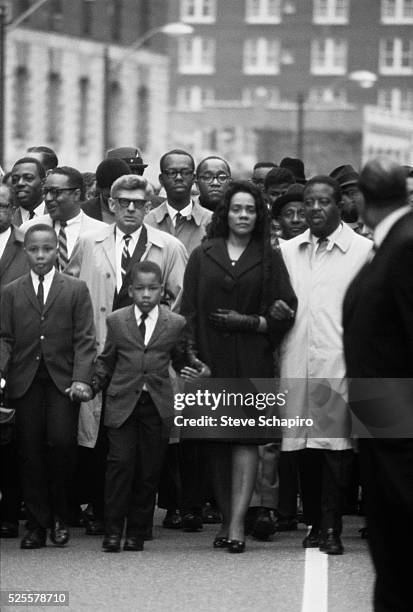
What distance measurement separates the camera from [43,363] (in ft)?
35.6

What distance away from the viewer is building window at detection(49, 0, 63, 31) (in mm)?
78500

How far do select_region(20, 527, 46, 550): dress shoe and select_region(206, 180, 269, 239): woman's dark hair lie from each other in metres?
1.91

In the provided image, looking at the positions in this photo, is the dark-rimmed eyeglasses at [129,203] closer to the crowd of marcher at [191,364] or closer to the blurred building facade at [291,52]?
the crowd of marcher at [191,364]

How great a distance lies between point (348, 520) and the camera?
1216cm

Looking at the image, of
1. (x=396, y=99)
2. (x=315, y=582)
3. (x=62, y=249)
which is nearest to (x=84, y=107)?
(x=396, y=99)

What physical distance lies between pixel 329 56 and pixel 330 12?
131 inches

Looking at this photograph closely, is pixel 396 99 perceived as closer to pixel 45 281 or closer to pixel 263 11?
pixel 263 11

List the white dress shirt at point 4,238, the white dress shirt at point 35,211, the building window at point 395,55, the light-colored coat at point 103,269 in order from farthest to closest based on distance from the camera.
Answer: the building window at point 395,55 → the white dress shirt at point 35,211 → the white dress shirt at point 4,238 → the light-colored coat at point 103,269

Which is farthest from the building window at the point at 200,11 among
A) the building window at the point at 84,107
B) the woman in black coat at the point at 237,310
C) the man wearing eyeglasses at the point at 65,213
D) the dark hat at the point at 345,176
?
the woman in black coat at the point at 237,310

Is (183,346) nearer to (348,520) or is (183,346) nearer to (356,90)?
(348,520)

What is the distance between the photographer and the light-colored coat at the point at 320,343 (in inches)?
432

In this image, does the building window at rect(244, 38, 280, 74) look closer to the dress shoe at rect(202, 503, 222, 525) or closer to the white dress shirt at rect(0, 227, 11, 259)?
the dress shoe at rect(202, 503, 222, 525)

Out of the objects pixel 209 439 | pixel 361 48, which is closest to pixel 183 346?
pixel 209 439

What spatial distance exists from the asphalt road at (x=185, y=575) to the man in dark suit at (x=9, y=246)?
1.53 m
